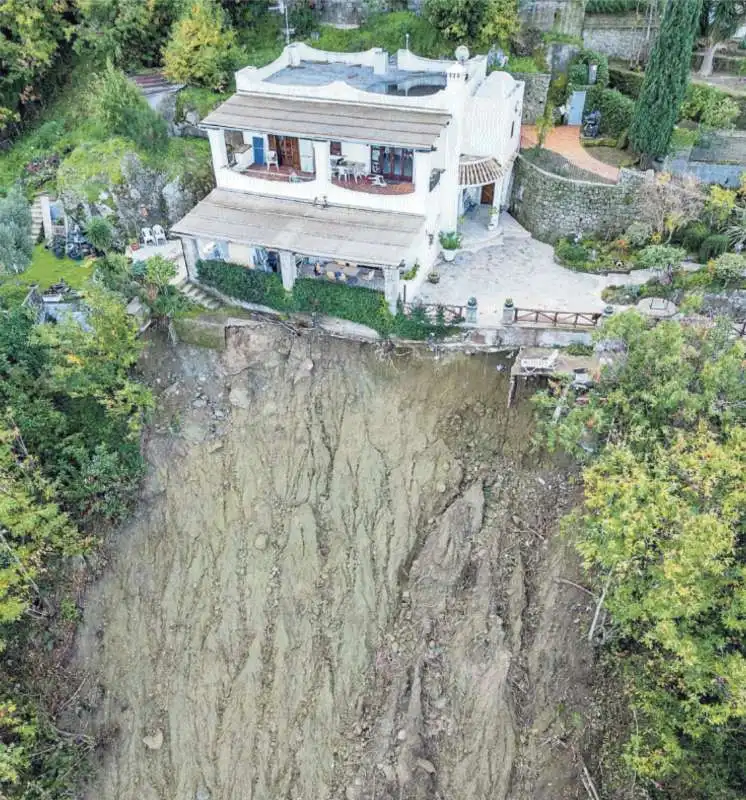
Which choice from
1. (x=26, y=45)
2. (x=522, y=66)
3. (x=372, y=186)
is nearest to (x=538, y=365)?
(x=372, y=186)

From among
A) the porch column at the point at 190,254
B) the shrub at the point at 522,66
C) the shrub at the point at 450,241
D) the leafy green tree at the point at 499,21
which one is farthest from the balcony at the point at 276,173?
the shrub at the point at 522,66

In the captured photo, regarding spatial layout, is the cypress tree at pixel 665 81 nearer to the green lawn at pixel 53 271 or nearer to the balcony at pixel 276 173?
the balcony at pixel 276 173

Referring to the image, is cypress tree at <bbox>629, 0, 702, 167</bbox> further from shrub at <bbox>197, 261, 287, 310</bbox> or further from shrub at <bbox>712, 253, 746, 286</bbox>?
shrub at <bbox>197, 261, 287, 310</bbox>

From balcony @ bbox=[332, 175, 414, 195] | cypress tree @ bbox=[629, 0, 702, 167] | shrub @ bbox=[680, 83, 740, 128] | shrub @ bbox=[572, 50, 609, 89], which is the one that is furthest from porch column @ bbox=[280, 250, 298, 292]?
shrub @ bbox=[680, 83, 740, 128]

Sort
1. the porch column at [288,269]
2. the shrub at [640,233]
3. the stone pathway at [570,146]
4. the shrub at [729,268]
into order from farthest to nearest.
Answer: the stone pathway at [570,146] → the shrub at [640,233] → the porch column at [288,269] → the shrub at [729,268]

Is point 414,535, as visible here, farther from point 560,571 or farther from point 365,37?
point 365,37
